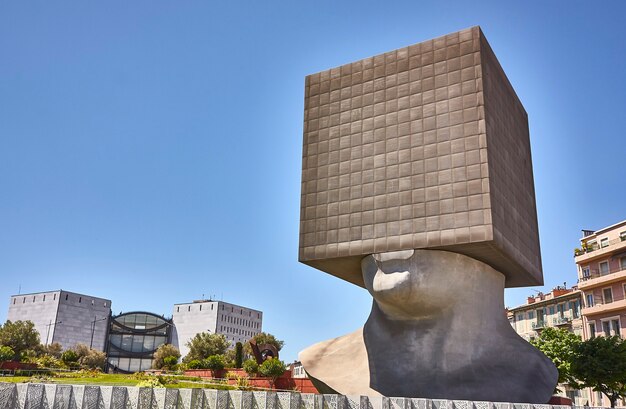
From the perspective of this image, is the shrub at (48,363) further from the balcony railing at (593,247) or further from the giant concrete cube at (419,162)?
the balcony railing at (593,247)

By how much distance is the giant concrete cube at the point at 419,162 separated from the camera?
27531mm

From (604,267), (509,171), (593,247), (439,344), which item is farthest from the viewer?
(593,247)

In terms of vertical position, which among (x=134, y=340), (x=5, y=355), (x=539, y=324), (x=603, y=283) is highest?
(x=134, y=340)

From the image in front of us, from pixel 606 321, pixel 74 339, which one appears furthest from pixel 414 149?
pixel 74 339

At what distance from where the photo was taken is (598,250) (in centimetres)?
5294

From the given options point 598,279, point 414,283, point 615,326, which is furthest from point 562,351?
point 414,283

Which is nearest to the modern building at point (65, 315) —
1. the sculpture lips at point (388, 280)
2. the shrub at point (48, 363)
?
the shrub at point (48, 363)

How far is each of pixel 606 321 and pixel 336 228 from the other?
109 feet

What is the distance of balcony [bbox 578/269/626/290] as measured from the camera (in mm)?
49688

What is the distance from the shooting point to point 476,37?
29.6 meters

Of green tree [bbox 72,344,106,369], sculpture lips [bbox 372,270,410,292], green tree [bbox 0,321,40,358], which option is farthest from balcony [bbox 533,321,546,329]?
green tree [bbox 0,321,40,358]

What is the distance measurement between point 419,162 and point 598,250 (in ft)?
105

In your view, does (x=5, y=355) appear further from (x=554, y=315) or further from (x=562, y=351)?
(x=554, y=315)

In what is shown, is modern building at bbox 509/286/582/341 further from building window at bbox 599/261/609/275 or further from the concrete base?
the concrete base
